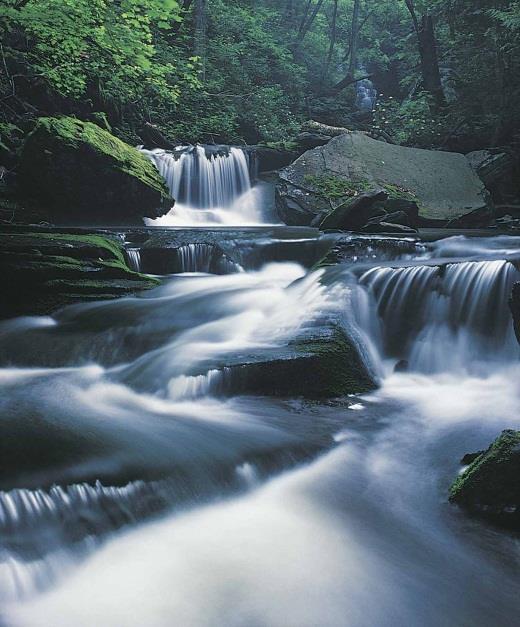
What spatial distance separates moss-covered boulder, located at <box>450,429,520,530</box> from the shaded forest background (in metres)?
6.42

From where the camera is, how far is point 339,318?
5906 mm

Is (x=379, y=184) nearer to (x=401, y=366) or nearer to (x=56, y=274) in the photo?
(x=401, y=366)

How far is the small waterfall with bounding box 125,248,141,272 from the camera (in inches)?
339

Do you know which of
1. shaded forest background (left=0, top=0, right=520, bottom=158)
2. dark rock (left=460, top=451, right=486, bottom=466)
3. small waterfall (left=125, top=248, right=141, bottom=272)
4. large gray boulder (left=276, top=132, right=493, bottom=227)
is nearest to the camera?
dark rock (left=460, top=451, right=486, bottom=466)

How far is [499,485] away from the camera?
9.66 ft

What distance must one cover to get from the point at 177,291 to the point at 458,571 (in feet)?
18.3

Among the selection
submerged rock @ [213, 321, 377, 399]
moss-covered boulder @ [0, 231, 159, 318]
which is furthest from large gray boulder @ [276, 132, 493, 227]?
submerged rock @ [213, 321, 377, 399]

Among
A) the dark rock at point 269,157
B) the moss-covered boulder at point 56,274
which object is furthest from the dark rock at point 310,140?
the moss-covered boulder at point 56,274

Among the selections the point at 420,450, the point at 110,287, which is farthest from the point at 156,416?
the point at 110,287

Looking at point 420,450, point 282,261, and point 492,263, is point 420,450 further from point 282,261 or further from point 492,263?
point 282,261

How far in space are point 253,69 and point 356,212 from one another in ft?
52.8

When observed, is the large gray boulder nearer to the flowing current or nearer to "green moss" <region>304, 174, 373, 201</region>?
"green moss" <region>304, 174, 373, 201</region>

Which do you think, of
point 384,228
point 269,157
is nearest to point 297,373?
point 384,228

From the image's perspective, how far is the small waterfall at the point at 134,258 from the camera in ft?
28.3
